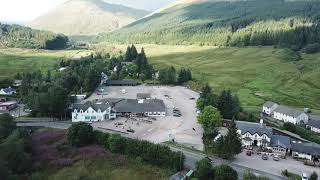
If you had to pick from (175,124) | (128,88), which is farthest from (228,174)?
(128,88)

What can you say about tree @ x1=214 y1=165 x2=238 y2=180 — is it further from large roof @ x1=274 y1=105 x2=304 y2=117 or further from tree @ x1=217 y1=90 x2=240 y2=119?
large roof @ x1=274 y1=105 x2=304 y2=117

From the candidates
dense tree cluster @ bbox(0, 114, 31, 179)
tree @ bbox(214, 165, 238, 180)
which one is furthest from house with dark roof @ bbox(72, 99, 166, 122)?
tree @ bbox(214, 165, 238, 180)

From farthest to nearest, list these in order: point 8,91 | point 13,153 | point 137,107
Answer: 1. point 8,91
2. point 137,107
3. point 13,153

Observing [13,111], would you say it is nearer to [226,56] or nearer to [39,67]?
[39,67]

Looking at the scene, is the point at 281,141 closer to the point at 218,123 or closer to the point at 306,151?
the point at 306,151

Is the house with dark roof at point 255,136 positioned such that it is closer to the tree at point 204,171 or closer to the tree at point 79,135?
the tree at point 204,171

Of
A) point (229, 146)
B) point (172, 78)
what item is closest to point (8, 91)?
point (172, 78)

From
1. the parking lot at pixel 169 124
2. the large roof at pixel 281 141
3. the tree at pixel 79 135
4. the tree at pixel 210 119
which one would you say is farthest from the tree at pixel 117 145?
the large roof at pixel 281 141
